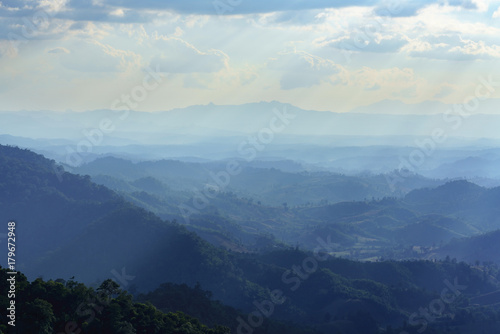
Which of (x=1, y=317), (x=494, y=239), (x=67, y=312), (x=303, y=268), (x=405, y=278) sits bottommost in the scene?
(x=494, y=239)

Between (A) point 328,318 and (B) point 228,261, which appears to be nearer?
(A) point 328,318

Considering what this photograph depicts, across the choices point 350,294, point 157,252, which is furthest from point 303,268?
point 157,252

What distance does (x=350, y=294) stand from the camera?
118 m

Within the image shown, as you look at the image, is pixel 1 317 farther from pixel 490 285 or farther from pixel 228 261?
pixel 490 285

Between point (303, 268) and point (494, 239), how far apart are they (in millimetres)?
97804

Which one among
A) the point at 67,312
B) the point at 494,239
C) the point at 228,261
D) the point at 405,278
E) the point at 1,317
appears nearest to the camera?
the point at 1,317

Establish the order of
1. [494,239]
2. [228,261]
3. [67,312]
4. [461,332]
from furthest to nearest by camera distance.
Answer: [494,239]
[228,261]
[461,332]
[67,312]

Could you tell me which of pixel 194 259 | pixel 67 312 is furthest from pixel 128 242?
pixel 67 312

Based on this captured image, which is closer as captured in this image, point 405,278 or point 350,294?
→ point 350,294

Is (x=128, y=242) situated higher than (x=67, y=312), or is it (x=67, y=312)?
(x=67, y=312)

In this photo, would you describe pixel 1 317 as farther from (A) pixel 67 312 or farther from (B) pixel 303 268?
(B) pixel 303 268

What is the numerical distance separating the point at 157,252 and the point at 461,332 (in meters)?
70.0

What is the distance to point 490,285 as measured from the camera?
5620 inches

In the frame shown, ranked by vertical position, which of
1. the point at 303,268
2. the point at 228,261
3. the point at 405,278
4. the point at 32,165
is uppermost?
the point at 32,165
